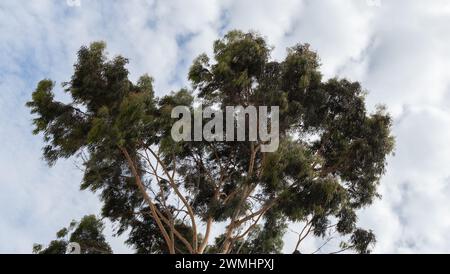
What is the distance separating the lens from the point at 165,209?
42.0ft

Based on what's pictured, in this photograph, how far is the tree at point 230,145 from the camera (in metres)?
11.3

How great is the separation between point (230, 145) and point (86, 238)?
4635 millimetres

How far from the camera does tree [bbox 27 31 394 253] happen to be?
11.3 metres

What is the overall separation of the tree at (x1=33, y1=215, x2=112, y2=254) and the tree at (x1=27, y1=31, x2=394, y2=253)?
447 mm

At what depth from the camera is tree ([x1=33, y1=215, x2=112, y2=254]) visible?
43.2 ft

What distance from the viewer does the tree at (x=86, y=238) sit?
13.2 meters

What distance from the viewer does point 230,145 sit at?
506 inches

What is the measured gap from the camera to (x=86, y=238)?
13.4 meters

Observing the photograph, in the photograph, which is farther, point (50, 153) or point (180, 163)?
point (180, 163)

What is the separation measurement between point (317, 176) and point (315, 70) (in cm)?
259

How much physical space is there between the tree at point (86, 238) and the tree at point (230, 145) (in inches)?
17.6
